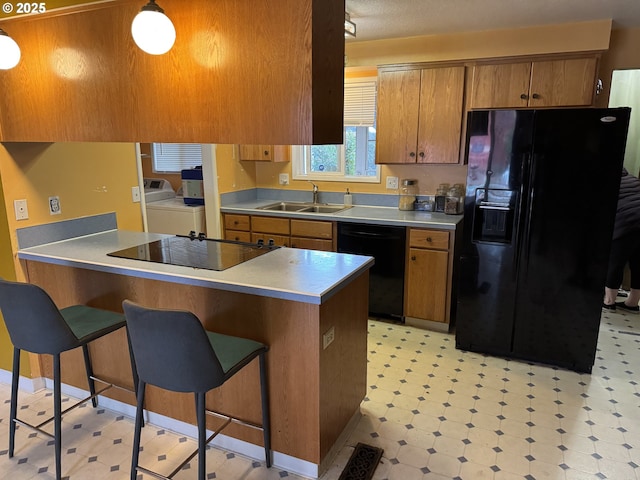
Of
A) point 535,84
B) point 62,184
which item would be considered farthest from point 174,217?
point 535,84

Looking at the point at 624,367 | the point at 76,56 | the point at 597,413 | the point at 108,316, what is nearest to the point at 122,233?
the point at 108,316

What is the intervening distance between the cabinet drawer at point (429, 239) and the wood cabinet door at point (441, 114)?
2.21 ft

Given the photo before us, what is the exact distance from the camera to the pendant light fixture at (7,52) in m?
2.06

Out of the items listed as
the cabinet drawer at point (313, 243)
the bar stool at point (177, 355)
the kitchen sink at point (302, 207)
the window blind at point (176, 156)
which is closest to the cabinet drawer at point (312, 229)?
the cabinet drawer at point (313, 243)

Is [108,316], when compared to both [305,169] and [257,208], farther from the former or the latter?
[305,169]

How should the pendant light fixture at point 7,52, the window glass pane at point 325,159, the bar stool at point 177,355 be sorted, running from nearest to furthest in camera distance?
1. the bar stool at point 177,355
2. the pendant light fixture at point 7,52
3. the window glass pane at point 325,159

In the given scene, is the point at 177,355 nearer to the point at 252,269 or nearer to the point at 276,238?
the point at 252,269

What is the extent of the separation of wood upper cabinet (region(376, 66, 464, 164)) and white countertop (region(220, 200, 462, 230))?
46 centimetres

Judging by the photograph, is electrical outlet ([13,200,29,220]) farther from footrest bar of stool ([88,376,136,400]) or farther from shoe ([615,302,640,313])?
shoe ([615,302,640,313])

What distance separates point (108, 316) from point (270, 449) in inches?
41.0

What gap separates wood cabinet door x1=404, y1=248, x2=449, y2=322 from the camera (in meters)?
3.52

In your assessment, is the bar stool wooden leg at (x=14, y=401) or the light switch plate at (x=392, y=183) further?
the light switch plate at (x=392, y=183)

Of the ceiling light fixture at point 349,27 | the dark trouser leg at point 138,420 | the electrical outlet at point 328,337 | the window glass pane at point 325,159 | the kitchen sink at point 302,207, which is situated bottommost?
the dark trouser leg at point 138,420

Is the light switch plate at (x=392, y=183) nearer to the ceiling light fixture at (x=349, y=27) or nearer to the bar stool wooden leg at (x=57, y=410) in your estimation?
the ceiling light fixture at (x=349, y=27)
